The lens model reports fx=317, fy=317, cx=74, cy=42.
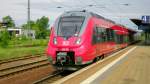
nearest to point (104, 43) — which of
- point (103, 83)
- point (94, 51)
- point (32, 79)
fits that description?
point (94, 51)

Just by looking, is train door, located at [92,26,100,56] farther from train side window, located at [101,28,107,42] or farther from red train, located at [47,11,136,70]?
train side window, located at [101,28,107,42]

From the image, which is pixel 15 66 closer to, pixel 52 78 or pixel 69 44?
pixel 52 78

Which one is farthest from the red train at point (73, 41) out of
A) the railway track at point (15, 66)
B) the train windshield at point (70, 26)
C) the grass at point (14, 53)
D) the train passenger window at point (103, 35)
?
the grass at point (14, 53)

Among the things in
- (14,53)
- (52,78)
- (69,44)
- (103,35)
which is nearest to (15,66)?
(52,78)

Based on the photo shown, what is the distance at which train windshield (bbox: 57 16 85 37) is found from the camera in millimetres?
15367

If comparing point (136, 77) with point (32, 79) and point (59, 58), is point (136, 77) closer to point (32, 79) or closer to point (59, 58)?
point (59, 58)

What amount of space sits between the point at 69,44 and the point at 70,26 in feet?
4.08

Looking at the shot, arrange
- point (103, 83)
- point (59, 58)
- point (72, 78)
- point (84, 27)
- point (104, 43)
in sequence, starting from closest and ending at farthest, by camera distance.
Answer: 1. point (103, 83)
2. point (72, 78)
3. point (59, 58)
4. point (84, 27)
5. point (104, 43)

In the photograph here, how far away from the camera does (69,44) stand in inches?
583

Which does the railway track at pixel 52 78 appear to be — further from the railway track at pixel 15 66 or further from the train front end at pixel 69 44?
the railway track at pixel 15 66

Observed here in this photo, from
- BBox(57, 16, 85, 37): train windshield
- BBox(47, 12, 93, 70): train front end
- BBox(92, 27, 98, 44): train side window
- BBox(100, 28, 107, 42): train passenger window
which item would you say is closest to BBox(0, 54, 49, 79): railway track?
BBox(47, 12, 93, 70): train front end

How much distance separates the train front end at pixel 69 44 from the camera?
576 inches

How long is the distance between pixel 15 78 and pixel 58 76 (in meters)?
2.05

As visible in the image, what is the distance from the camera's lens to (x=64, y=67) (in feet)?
49.0
